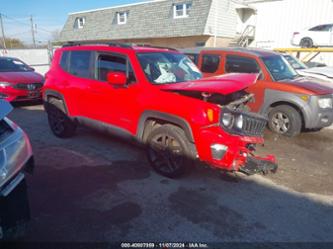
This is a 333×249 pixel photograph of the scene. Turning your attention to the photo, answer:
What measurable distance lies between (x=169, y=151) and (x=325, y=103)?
4018mm

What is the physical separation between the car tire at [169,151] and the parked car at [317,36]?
628 inches

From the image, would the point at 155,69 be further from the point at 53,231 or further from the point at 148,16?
the point at 148,16

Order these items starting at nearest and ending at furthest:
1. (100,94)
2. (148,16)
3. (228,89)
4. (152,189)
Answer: (228,89) → (152,189) → (100,94) → (148,16)

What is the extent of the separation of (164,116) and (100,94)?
4.71 feet

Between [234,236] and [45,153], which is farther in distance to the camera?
[45,153]

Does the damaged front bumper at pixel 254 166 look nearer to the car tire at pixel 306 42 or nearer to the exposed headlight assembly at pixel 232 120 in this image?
the exposed headlight assembly at pixel 232 120

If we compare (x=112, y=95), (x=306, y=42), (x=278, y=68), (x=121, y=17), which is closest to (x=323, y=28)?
(x=306, y=42)

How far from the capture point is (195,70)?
199 inches

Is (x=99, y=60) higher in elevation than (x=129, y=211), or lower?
→ higher

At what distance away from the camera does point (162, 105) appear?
12.8 ft

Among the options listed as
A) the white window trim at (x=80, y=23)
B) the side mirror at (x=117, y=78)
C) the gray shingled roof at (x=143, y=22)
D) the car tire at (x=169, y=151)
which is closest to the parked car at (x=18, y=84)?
the side mirror at (x=117, y=78)

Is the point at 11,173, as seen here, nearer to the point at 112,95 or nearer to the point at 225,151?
the point at 225,151

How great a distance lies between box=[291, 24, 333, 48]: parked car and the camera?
16131mm

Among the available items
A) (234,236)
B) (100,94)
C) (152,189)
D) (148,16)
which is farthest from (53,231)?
(148,16)
